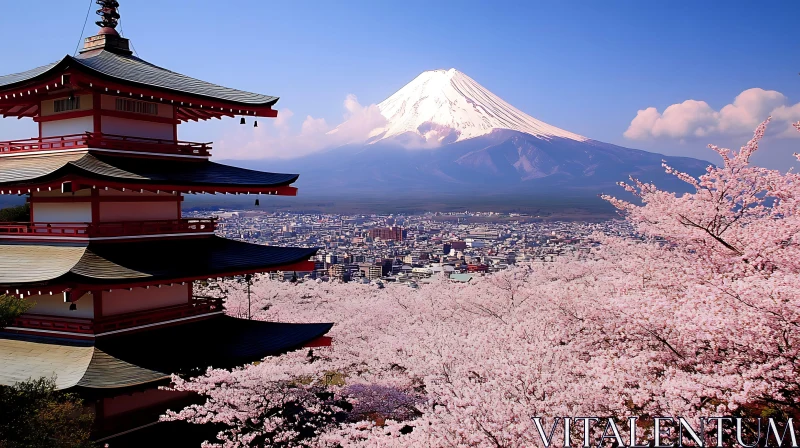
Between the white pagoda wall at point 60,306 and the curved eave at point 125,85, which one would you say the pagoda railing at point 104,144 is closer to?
the curved eave at point 125,85

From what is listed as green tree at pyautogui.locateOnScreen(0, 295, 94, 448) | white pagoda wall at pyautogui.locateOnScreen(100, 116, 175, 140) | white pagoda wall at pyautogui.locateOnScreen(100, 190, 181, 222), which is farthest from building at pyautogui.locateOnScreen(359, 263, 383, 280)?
green tree at pyautogui.locateOnScreen(0, 295, 94, 448)

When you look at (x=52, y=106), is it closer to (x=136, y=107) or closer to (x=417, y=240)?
(x=136, y=107)

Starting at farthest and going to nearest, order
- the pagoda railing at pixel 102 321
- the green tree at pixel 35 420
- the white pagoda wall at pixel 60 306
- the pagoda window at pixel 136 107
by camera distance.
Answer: the pagoda window at pixel 136 107 → the white pagoda wall at pixel 60 306 → the pagoda railing at pixel 102 321 → the green tree at pixel 35 420

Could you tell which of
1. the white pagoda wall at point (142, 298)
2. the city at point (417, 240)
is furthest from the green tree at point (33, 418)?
the city at point (417, 240)

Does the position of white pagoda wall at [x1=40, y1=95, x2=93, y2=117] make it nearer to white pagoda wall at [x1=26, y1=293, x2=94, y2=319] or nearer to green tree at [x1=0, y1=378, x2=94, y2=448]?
white pagoda wall at [x1=26, y1=293, x2=94, y2=319]

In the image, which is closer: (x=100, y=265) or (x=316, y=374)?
(x=100, y=265)

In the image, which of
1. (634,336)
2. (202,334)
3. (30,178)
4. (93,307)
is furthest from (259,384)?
(634,336)

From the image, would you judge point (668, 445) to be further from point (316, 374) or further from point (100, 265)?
point (100, 265)
